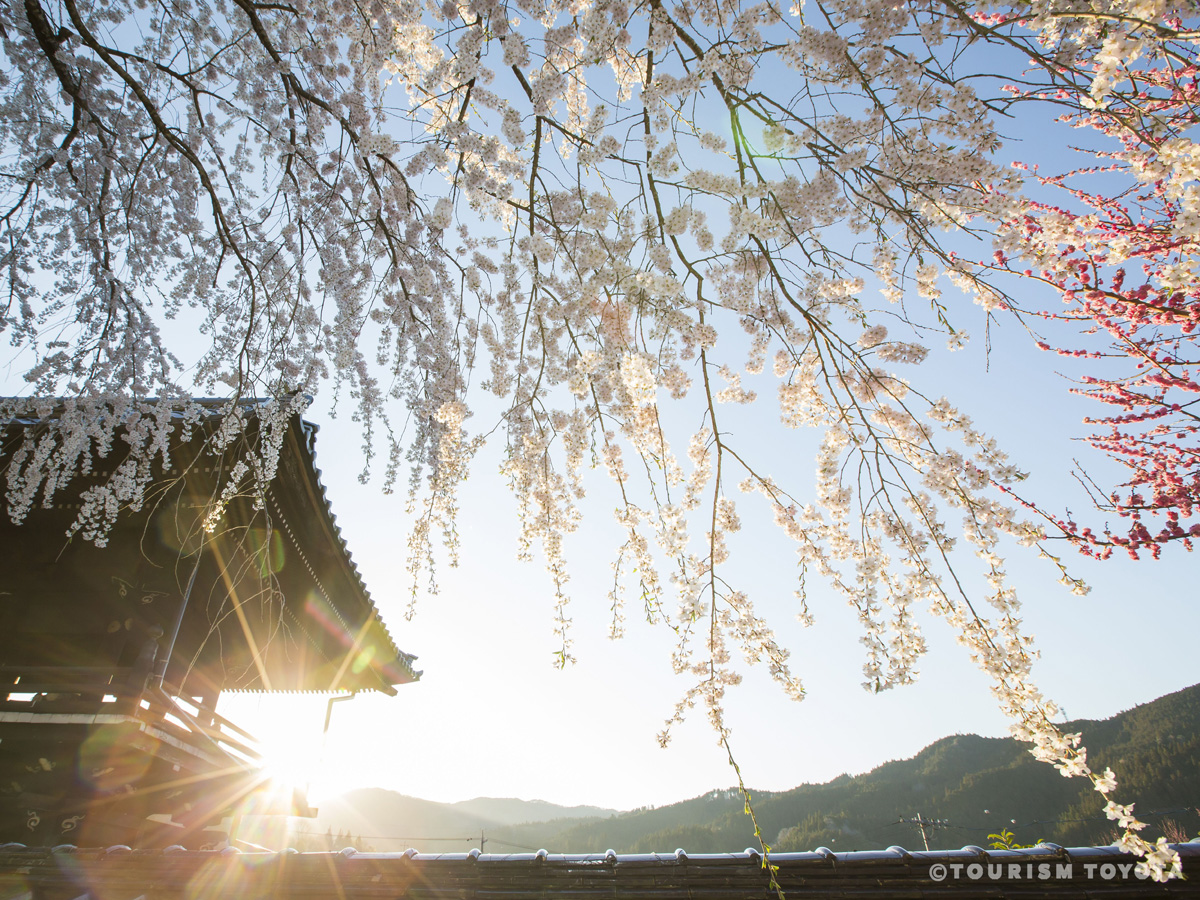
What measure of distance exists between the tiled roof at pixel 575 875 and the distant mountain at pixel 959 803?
19.3 meters

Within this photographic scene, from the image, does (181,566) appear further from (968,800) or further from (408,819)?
(408,819)

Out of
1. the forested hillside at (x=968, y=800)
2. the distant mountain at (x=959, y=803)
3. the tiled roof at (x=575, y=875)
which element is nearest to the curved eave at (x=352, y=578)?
the tiled roof at (x=575, y=875)

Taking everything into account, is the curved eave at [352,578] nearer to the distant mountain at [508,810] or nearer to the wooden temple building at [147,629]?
the wooden temple building at [147,629]

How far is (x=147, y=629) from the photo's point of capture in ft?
13.8

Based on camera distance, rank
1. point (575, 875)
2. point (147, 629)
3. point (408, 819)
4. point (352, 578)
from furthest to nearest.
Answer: point (408, 819) < point (352, 578) < point (147, 629) < point (575, 875)

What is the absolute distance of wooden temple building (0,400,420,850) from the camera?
3.76 m

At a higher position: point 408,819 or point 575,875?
point 575,875

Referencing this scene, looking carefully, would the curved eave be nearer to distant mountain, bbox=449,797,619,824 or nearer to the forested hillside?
the forested hillside

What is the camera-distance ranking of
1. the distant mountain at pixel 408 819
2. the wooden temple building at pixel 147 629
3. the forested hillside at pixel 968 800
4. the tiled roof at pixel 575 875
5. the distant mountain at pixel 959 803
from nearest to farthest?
the tiled roof at pixel 575 875 < the wooden temple building at pixel 147 629 < the distant mountain at pixel 959 803 < the forested hillside at pixel 968 800 < the distant mountain at pixel 408 819

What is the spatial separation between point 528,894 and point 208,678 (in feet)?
16.1

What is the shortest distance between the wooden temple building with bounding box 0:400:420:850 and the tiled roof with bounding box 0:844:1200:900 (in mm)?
628

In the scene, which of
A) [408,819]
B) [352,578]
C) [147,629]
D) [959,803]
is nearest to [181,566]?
[147,629]

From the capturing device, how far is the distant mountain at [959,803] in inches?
1265

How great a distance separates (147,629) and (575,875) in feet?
11.9
